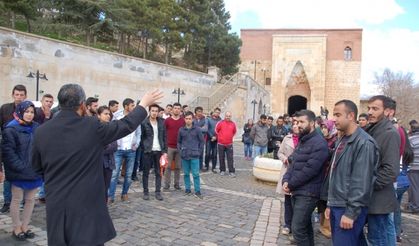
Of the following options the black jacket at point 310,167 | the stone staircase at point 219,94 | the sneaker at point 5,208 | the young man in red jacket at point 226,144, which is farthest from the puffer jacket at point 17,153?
the stone staircase at point 219,94

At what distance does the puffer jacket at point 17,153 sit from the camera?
17.0 ft

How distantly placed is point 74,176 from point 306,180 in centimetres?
290

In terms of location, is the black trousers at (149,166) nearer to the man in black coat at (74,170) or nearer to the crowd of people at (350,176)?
the crowd of people at (350,176)

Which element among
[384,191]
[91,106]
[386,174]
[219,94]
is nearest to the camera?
[386,174]

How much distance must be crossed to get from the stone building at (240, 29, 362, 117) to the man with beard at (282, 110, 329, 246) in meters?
37.5

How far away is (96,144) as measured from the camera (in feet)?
10.5

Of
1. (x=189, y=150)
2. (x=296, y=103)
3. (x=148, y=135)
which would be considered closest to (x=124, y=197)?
(x=148, y=135)

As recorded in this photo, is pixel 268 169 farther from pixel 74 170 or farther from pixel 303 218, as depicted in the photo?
pixel 74 170

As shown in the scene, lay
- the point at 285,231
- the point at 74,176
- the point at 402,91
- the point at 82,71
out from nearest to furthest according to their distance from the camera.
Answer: the point at 74,176 → the point at 285,231 → the point at 82,71 → the point at 402,91

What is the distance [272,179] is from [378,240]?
612 cm

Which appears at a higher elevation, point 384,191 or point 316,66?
point 316,66

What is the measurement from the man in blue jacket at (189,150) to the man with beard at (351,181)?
15.4 ft

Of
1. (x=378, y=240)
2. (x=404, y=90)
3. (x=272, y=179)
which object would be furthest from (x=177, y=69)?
(x=404, y=90)

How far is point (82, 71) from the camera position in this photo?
60.8 ft
